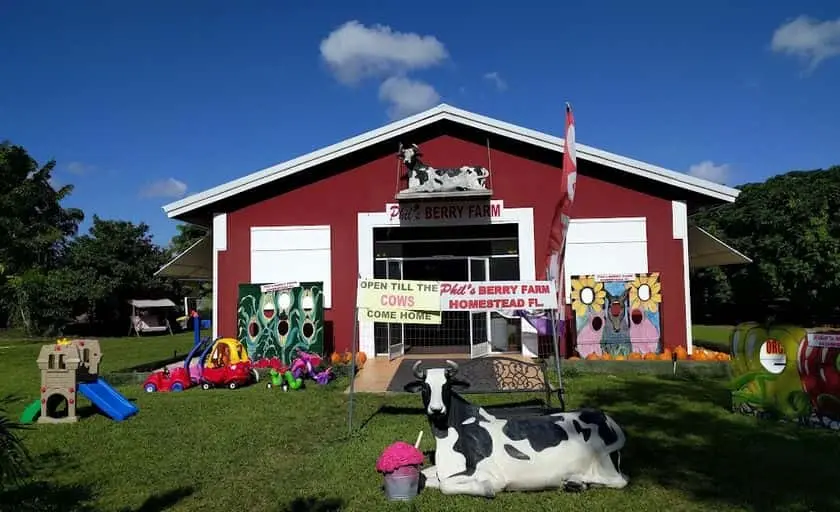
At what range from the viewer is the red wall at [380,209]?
1435cm

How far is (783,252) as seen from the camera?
3294cm

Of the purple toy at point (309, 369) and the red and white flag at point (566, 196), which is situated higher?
the red and white flag at point (566, 196)

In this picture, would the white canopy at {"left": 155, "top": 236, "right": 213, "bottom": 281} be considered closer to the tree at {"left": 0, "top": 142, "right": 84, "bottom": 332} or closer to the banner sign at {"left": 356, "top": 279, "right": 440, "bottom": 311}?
the tree at {"left": 0, "top": 142, "right": 84, "bottom": 332}

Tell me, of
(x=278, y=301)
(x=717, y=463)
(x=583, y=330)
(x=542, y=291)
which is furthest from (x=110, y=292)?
(x=717, y=463)

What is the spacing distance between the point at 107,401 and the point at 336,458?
4768mm

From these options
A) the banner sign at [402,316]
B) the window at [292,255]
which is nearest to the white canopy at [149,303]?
the window at [292,255]

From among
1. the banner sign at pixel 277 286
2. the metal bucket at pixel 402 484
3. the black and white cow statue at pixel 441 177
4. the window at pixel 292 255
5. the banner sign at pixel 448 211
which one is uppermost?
the black and white cow statue at pixel 441 177

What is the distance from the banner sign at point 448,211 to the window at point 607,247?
2025mm

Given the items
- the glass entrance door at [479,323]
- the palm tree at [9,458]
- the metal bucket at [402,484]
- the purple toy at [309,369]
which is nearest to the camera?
the palm tree at [9,458]

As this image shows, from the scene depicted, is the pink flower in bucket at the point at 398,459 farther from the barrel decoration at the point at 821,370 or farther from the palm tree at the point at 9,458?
the barrel decoration at the point at 821,370

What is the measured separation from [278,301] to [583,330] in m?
7.28

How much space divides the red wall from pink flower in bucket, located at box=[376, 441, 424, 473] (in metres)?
9.35

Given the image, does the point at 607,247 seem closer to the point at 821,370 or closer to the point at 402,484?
the point at 821,370

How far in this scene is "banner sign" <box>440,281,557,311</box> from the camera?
7926mm
